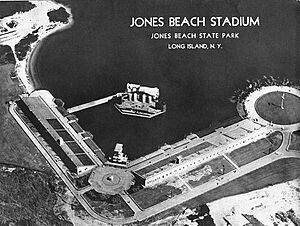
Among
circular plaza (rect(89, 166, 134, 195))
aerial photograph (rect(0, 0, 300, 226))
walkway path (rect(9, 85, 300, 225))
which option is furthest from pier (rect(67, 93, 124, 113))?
circular plaza (rect(89, 166, 134, 195))

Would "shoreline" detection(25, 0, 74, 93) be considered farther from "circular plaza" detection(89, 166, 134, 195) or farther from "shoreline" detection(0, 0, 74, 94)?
"circular plaza" detection(89, 166, 134, 195)

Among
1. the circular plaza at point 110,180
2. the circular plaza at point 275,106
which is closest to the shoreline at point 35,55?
the circular plaza at point 110,180

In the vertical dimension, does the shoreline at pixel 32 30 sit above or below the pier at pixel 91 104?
above

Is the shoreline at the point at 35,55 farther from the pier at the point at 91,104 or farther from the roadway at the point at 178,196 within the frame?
the pier at the point at 91,104

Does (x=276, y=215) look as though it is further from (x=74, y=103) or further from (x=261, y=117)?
(x=74, y=103)

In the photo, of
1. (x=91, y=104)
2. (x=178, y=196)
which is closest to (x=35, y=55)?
(x=91, y=104)

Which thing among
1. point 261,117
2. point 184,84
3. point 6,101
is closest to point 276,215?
point 261,117

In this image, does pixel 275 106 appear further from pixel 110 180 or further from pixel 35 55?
pixel 35 55
